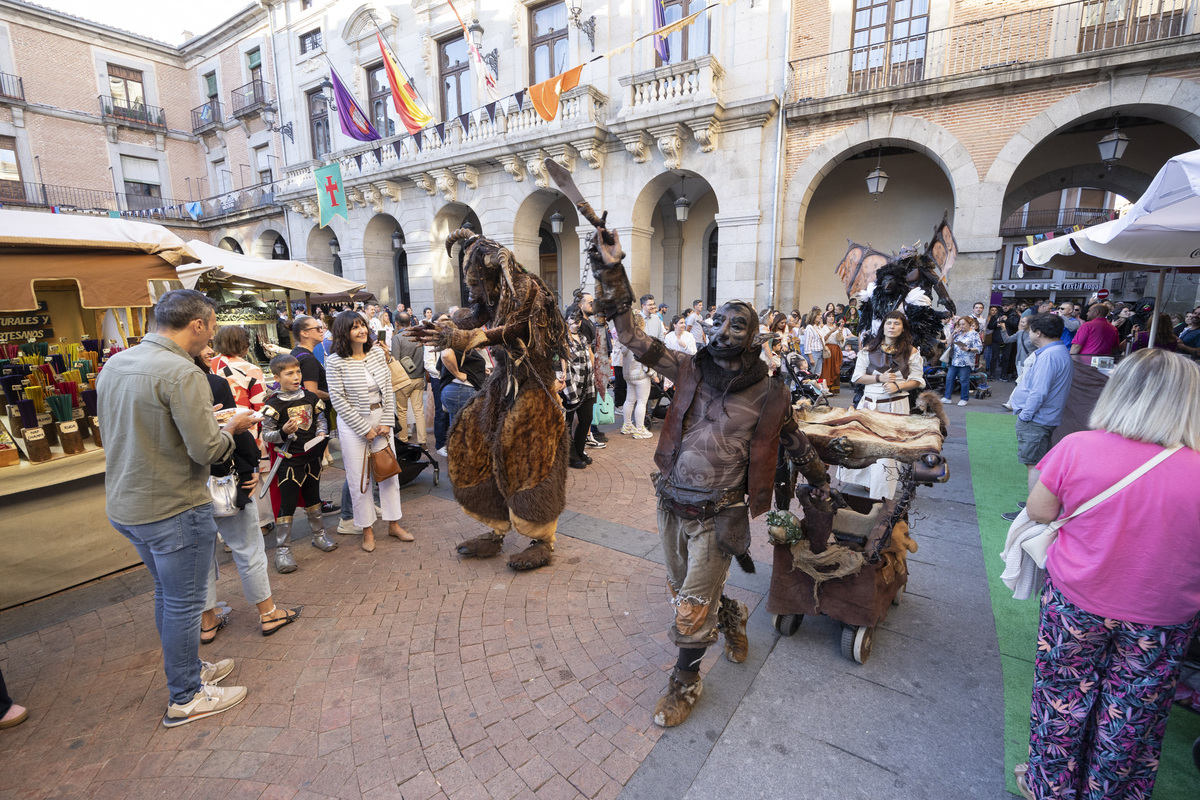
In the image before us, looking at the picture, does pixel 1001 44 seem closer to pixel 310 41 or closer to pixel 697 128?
pixel 697 128

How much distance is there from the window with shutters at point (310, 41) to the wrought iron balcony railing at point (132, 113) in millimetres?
11705

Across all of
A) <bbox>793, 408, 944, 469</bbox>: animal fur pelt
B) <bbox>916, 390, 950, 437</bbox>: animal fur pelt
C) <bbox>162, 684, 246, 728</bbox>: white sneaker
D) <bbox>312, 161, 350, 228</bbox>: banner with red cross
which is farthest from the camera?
<bbox>312, 161, 350, 228</bbox>: banner with red cross

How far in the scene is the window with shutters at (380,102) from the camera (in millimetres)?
18031

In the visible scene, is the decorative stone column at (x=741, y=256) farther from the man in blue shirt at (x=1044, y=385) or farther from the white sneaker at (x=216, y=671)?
the white sneaker at (x=216, y=671)

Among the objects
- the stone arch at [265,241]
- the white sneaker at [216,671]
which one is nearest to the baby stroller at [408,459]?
the white sneaker at [216,671]

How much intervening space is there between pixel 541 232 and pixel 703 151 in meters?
7.78

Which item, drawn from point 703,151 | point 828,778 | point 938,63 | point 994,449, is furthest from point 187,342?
point 938,63

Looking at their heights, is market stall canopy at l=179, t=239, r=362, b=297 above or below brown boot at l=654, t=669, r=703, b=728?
above

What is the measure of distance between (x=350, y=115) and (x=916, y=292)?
13.6 metres

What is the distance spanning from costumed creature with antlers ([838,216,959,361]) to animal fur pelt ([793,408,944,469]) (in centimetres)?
182

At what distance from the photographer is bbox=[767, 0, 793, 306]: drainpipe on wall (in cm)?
1160

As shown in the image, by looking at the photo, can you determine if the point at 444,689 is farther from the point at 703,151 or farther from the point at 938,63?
the point at 938,63

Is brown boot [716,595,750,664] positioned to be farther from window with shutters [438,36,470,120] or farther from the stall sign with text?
window with shutters [438,36,470,120]

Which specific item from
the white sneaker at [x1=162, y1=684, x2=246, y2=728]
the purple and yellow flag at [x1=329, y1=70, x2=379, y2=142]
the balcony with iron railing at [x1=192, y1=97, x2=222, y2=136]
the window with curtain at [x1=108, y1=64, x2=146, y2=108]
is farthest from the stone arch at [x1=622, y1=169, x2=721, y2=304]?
the window with curtain at [x1=108, y1=64, x2=146, y2=108]
